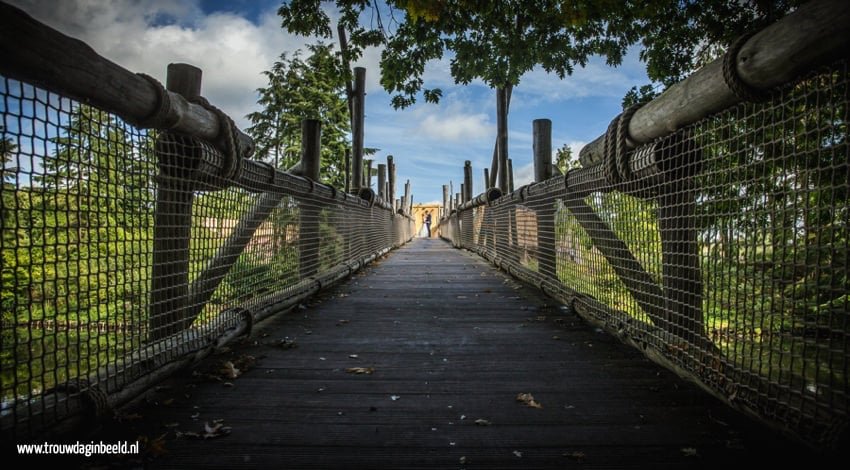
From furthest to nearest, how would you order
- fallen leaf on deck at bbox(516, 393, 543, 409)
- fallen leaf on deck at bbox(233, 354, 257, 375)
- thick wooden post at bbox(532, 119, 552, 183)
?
1. thick wooden post at bbox(532, 119, 552, 183)
2. fallen leaf on deck at bbox(233, 354, 257, 375)
3. fallen leaf on deck at bbox(516, 393, 543, 409)

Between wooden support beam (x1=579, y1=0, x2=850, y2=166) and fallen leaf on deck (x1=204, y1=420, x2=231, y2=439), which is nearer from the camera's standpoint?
wooden support beam (x1=579, y1=0, x2=850, y2=166)

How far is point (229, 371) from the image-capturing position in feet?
6.78

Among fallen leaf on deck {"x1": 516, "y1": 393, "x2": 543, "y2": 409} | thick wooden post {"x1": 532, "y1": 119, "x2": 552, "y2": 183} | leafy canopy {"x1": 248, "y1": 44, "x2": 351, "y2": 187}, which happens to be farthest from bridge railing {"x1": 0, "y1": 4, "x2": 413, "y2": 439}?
leafy canopy {"x1": 248, "y1": 44, "x2": 351, "y2": 187}

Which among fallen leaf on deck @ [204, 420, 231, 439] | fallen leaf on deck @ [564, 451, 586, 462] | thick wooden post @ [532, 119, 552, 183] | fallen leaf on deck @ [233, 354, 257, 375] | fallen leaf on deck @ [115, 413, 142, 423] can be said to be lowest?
Answer: fallen leaf on deck @ [564, 451, 586, 462]

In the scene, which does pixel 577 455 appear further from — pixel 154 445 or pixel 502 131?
pixel 502 131

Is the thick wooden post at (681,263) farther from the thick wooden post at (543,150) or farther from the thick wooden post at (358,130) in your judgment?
the thick wooden post at (358,130)

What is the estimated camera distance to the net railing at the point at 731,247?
1325mm

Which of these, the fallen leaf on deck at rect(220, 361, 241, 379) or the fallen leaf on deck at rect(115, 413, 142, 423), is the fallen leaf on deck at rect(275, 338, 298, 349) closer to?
the fallen leaf on deck at rect(220, 361, 241, 379)

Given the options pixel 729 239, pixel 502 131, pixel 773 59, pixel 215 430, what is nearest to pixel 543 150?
pixel 502 131

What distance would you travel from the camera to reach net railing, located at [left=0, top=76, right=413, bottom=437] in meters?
1.37

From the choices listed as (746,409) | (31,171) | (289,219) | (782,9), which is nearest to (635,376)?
(746,409)

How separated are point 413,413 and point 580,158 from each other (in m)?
2.69

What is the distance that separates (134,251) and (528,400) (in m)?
2.07

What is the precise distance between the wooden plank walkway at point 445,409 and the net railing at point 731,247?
0.16 meters
